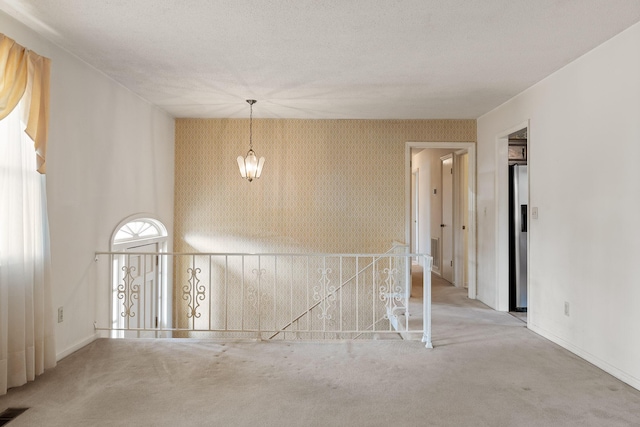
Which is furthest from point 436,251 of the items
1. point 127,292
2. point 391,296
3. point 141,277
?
point 127,292

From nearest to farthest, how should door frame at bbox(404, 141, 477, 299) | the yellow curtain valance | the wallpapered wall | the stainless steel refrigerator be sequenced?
the yellow curtain valance
the stainless steel refrigerator
door frame at bbox(404, 141, 477, 299)
the wallpapered wall

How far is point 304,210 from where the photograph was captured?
6.10 meters

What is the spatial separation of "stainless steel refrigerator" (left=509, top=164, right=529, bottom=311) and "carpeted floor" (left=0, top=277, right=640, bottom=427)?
121cm

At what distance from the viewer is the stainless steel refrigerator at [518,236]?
5.04 metres

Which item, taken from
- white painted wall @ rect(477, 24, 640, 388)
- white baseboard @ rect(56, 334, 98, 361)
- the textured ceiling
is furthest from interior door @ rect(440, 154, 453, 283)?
white baseboard @ rect(56, 334, 98, 361)

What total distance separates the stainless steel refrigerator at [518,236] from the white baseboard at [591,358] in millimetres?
822

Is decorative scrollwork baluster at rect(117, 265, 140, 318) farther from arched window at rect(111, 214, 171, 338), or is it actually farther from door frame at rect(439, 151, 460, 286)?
door frame at rect(439, 151, 460, 286)

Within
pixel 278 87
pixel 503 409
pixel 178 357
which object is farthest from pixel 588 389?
pixel 278 87

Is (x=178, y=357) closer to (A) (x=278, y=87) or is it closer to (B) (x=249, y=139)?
(A) (x=278, y=87)

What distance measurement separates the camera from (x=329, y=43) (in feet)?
10.8

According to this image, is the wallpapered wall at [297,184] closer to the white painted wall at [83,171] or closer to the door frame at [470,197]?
the door frame at [470,197]

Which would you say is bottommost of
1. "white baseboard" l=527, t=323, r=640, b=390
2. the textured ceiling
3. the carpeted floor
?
the carpeted floor

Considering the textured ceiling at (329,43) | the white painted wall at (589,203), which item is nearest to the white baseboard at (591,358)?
the white painted wall at (589,203)

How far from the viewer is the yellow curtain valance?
107 inches
